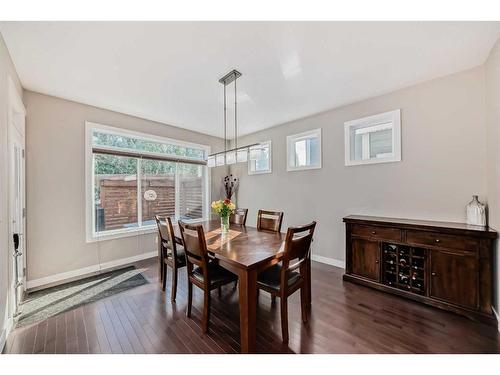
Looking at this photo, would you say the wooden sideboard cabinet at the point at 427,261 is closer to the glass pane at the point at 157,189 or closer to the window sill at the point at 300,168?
the window sill at the point at 300,168

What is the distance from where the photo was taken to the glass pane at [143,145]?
11.8 ft

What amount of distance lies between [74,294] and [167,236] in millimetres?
1394

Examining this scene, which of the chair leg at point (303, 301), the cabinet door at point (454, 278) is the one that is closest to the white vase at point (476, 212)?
the cabinet door at point (454, 278)

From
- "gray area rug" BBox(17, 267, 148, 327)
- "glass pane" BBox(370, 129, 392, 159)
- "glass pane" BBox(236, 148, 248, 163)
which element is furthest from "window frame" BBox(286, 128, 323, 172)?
"gray area rug" BBox(17, 267, 148, 327)

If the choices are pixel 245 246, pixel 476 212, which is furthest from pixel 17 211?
pixel 476 212

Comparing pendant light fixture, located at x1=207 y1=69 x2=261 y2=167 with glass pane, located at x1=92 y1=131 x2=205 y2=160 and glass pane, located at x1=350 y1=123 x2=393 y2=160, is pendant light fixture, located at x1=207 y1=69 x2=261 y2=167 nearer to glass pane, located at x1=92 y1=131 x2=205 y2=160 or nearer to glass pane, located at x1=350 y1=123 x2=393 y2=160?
glass pane, located at x1=92 y1=131 x2=205 y2=160

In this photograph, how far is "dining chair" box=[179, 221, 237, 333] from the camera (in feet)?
6.34

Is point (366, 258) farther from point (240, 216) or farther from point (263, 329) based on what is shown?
point (240, 216)

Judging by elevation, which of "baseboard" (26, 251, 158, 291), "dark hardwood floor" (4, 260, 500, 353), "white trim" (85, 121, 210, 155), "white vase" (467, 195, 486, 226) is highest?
"white trim" (85, 121, 210, 155)

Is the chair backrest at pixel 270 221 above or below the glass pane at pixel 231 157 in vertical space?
below

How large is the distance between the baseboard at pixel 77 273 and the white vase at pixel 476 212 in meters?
4.75

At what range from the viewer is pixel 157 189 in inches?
167

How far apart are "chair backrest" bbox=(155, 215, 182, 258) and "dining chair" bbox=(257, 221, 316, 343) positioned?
1093 mm
